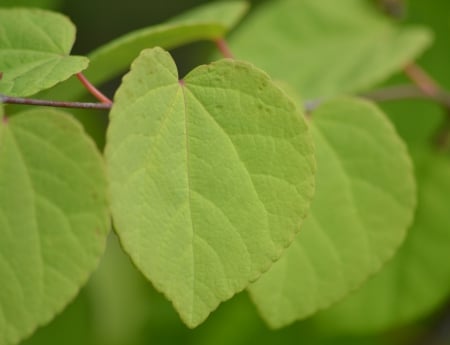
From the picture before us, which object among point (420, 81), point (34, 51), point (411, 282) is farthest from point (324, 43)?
point (34, 51)

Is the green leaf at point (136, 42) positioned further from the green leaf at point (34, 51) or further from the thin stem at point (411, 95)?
the thin stem at point (411, 95)

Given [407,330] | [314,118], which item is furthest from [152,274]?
[407,330]

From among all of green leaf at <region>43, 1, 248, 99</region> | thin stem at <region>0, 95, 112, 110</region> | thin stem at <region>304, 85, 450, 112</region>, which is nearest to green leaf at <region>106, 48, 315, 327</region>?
thin stem at <region>0, 95, 112, 110</region>

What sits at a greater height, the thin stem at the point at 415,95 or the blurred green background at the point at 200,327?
the thin stem at the point at 415,95

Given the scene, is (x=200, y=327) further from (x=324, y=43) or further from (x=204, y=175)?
(x=204, y=175)

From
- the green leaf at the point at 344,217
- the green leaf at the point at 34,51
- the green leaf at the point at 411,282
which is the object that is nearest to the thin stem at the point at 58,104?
the green leaf at the point at 34,51

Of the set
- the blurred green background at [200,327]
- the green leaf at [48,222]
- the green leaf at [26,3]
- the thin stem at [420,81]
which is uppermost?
the green leaf at [48,222]

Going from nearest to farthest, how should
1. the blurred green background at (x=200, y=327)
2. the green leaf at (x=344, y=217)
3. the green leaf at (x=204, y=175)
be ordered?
the green leaf at (x=204, y=175) → the green leaf at (x=344, y=217) → the blurred green background at (x=200, y=327)
